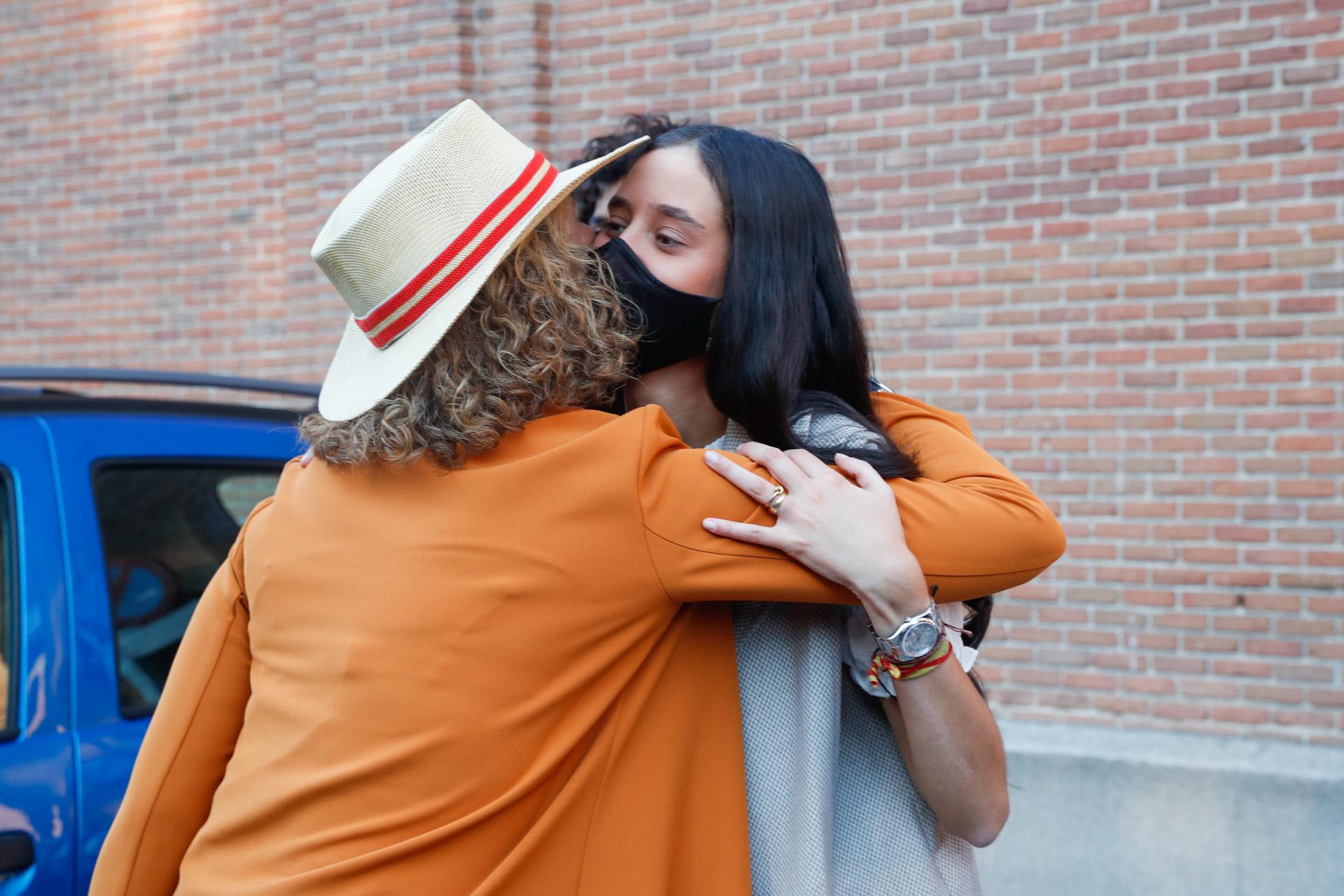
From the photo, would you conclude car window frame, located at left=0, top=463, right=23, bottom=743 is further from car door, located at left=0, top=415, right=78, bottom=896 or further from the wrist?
the wrist

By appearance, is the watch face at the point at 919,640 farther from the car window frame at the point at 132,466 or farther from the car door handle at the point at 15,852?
the car door handle at the point at 15,852

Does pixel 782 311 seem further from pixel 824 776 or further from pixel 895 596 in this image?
pixel 824 776

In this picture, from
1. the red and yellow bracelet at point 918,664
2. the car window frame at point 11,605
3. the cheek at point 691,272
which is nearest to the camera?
the red and yellow bracelet at point 918,664

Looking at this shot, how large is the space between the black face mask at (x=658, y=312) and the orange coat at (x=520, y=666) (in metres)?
0.24

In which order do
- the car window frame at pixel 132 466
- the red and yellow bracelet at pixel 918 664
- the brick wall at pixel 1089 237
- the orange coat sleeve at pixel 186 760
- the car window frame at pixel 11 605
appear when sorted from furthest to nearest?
the brick wall at pixel 1089 237 < the car window frame at pixel 132 466 < the car window frame at pixel 11 605 < the orange coat sleeve at pixel 186 760 < the red and yellow bracelet at pixel 918 664

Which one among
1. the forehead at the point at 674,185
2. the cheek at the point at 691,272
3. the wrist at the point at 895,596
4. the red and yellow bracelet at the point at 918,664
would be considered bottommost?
the red and yellow bracelet at the point at 918,664

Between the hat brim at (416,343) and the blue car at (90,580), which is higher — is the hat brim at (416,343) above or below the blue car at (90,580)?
above

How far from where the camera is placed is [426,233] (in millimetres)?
1392

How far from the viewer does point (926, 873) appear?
155 cm

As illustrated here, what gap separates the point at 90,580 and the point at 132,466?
11.0 inches

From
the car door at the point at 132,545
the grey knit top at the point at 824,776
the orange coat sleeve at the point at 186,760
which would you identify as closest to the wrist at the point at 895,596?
the grey knit top at the point at 824,776

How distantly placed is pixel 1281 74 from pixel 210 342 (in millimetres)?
5199

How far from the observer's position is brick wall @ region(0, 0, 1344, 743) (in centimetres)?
416

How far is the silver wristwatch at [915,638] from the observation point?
1.41m
